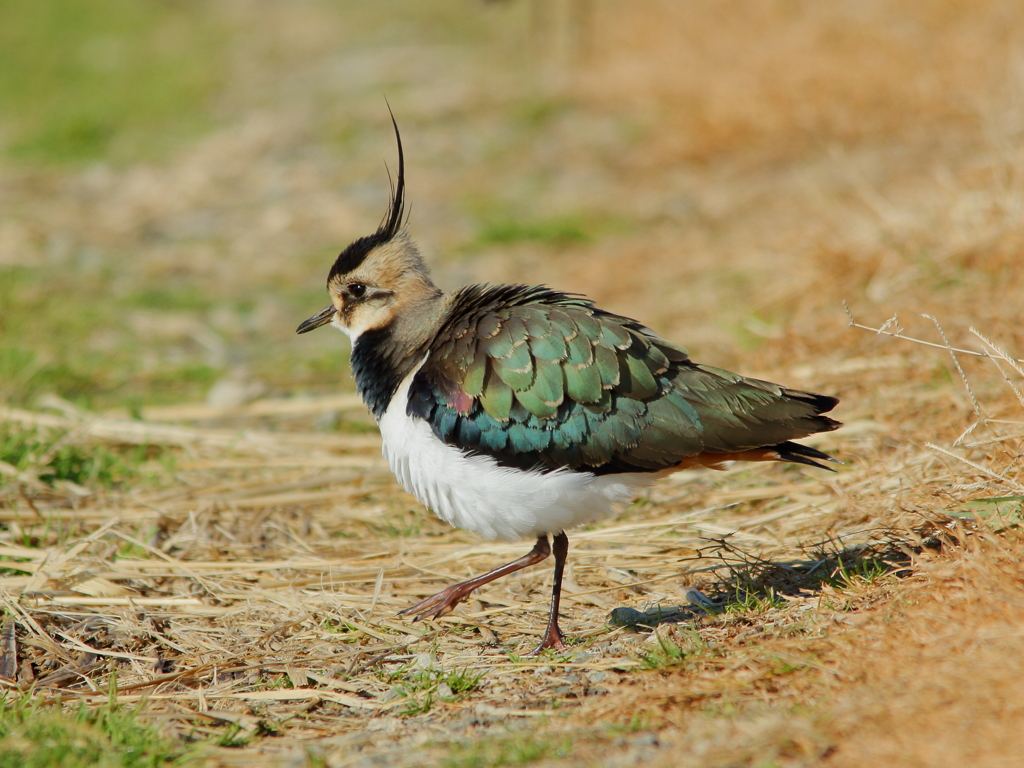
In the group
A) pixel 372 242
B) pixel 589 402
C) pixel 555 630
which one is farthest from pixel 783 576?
pixel 372 242

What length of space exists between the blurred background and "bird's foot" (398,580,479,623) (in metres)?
2.64

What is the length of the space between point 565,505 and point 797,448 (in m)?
0.90

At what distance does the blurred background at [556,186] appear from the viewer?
6750 mm

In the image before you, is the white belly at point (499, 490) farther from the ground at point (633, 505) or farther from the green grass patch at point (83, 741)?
the green grass patch at point (83, 741)

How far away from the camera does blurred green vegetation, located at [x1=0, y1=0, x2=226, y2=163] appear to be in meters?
13.6

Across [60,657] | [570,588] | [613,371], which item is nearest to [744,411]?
[613,371]

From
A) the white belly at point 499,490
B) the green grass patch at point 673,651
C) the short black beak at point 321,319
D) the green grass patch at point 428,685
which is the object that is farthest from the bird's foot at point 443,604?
the short black beak at point 321,319

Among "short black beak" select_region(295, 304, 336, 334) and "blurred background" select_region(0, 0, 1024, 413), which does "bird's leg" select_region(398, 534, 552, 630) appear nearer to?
"short black beak" select_region(295, 304, 336, 334)

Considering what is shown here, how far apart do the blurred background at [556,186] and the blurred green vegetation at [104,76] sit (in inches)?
3.7

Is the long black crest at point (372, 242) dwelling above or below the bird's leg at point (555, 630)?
above

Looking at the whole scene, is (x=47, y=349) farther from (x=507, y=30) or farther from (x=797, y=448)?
(x=507, y=30)

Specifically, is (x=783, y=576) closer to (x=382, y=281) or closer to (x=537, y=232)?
(x=382, y=281)

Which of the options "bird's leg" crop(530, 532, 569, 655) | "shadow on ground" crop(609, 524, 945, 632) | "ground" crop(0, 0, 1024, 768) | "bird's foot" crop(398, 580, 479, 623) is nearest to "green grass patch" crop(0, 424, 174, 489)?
"ground" crop(0, 0, 1024, 768)

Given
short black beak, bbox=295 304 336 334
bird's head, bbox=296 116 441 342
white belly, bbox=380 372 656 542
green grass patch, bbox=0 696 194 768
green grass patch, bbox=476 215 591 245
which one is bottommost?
green grass patch, bbox=0 696 194 768
